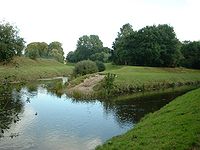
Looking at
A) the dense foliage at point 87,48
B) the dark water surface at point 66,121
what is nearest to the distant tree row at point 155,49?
the dark water surface at point 66,121

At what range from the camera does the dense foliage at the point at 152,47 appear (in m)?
93.1

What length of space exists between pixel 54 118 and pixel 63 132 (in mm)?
6822

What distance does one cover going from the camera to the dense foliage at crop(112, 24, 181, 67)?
93.1 m

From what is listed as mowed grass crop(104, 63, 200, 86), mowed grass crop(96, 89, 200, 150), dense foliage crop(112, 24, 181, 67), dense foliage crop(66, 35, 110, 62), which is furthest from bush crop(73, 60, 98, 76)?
dense foliage crop(66, 35, 110, 62)

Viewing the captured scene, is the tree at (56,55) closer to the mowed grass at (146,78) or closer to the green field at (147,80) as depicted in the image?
the mowed grass at (146,78)

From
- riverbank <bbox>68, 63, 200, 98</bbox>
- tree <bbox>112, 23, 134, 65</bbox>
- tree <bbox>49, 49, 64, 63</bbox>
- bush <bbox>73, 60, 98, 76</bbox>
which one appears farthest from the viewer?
tree <bbox>49, 49, 64, 63</bbox>

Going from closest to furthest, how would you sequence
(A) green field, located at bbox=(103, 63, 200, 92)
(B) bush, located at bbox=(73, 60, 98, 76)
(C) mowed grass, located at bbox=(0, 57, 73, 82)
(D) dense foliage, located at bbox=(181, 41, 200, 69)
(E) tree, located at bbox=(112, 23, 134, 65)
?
(A) green field, located at bbox=(103, 63, 200, 92) → (B) bush, located at bbox=(73, 60, 98, 76) → (C) mowed grass, located at bbox=(0, 57, 73, 82) → (E) tree, located at bbox=(112, 23, 134, 65) → (D) dense foliage, located at bbox=(181, 41, 200, 69)

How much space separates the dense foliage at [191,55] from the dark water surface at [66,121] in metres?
56.8

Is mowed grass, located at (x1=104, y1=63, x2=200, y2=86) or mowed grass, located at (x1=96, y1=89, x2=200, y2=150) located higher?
mowed grass, located at (x1=104, y1=63, x2=200, y2=86)

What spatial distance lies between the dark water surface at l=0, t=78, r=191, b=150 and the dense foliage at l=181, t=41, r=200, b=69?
5678 centimetres

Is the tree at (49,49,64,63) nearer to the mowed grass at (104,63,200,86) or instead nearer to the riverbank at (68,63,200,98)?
the mowed grass at (104,63,200,86)

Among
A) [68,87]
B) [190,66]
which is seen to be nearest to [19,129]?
[68,87]

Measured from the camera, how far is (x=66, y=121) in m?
33.5

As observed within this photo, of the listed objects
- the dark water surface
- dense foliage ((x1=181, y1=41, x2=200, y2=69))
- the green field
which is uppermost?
dense foliage ((x1=181, y1=41, x2=200, y2=69))
